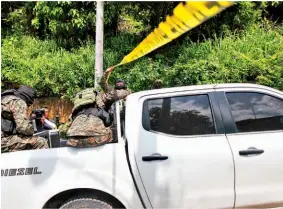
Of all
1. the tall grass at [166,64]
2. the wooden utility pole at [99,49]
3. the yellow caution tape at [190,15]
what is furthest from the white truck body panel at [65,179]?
the tall grass at [166,64]

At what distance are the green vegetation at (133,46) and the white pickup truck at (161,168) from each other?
14.8 feet

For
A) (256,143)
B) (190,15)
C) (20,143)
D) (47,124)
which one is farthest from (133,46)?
(190,15)

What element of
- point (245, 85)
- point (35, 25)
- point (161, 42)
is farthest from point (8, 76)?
point (161, 42)

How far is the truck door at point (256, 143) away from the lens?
11.0ft

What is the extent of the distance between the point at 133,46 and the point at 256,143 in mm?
6477

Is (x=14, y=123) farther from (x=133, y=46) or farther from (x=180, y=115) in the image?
(x=133, y=46)

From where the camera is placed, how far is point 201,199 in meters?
3.31

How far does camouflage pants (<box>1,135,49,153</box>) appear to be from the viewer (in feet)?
13.2

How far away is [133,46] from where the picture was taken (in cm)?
952

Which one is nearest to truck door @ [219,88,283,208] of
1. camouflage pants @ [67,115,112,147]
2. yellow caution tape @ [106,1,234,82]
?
camouflage pants @ [67,115,112,147]

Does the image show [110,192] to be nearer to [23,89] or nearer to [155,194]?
[155,194]

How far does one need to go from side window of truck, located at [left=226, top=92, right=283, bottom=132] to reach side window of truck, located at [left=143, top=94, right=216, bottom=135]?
25 centimetres

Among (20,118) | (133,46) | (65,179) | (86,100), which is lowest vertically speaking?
(65,179)

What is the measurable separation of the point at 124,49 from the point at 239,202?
6591 mm
